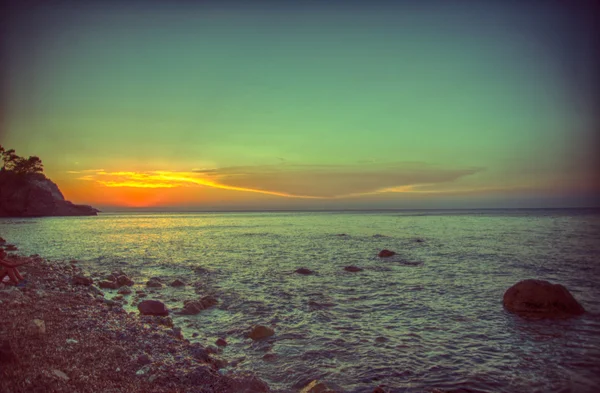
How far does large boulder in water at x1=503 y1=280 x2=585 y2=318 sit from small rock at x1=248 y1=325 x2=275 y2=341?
35.9ft

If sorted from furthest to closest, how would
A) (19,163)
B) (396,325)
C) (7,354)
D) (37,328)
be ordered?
(19,163) → (396,325) → (37,328) → (7,354)

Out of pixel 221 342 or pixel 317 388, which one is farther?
pixel 221 342

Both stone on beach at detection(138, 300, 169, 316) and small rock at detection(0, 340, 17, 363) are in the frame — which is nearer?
small rock at detection(0, 340, 17, 363)

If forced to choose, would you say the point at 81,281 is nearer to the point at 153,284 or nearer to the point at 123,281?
the point at 123,281

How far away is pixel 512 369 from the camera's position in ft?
29.8

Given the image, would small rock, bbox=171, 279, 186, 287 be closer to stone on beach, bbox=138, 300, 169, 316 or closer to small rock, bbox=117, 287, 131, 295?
small rock, bbox=117, 287, 131, 295

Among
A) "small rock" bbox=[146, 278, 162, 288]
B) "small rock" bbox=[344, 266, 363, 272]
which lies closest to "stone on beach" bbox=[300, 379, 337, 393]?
"small rock" bbox=[146, 278, 162, 288]

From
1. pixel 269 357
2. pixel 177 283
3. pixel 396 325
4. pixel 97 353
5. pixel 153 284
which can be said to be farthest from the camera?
pixel 177 283

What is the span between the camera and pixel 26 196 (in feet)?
408

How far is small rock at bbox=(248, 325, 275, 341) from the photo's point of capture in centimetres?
1146

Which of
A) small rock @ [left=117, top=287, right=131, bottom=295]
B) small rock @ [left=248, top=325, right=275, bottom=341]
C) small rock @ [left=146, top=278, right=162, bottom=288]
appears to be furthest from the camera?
small rock @ [left=146, top=278, right=162, bottom=288]

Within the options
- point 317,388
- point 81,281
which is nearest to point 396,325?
point 317,388

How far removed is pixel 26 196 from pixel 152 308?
491ft

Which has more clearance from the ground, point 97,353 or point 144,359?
point 97,353
